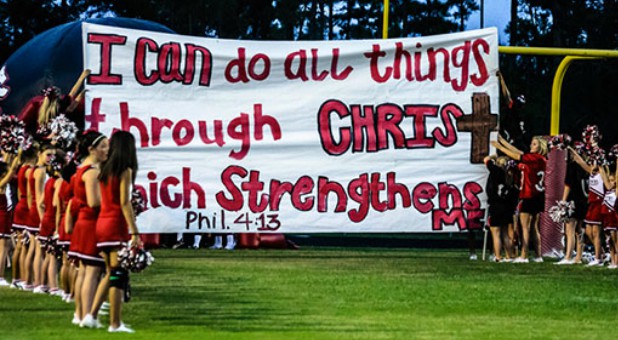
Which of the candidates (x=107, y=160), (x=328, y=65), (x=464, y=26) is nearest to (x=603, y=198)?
(x=328, y=65)

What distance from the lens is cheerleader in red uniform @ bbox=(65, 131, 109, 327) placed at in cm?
1203

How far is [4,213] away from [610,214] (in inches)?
374

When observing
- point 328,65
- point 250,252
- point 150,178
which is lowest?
point 250,252

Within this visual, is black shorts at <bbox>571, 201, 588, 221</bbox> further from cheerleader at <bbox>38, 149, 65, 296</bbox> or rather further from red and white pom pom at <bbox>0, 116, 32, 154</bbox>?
cheerleader at <bbox>38, 149, 65, 296</bbox>

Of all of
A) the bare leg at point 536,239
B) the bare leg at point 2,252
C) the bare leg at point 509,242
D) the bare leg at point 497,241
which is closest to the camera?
the bare leg at point 2,252

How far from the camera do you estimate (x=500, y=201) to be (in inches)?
859

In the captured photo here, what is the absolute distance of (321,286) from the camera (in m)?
16.6

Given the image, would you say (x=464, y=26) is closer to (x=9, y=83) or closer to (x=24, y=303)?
(x=9, y=83)

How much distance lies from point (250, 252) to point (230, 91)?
4.68 m

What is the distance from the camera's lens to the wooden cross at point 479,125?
21.9 m

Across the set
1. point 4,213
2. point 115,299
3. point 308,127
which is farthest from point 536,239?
point 115,299

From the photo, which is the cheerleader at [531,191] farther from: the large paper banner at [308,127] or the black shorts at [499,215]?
the large paper banner at [308,127]

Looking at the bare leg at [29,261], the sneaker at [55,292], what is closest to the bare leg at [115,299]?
the sneaker at [55,292]

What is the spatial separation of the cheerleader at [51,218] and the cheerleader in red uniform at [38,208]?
5.3 inches
